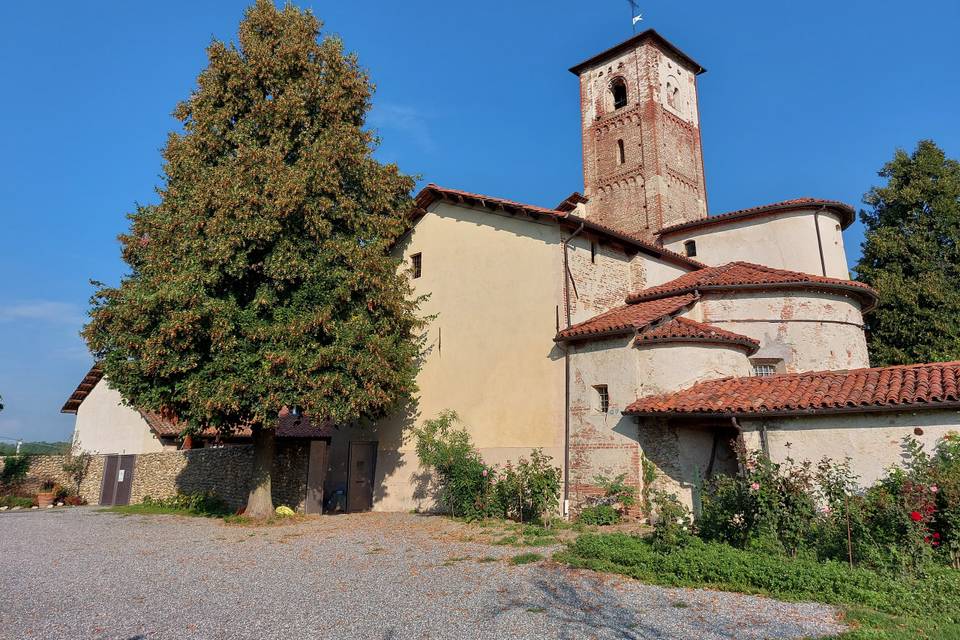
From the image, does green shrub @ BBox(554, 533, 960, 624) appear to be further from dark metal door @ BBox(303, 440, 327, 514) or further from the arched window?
the arched window

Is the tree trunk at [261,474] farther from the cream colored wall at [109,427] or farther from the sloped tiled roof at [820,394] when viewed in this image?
the cream colored wall at [109,427]

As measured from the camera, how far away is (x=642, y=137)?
29047mm

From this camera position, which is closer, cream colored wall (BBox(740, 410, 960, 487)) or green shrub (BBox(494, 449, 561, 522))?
cream colored wall (BBox(740, 410, 960, 487))

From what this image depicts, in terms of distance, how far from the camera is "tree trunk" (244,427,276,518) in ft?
55.7

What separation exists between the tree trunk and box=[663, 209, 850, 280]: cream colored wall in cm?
1894

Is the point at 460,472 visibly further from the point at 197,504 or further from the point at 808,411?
the point at 197,504

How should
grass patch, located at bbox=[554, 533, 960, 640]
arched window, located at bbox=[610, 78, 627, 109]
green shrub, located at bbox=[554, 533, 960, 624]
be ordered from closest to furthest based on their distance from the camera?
grass patch, located at bbox=[554, 533, 960, 640], green shrub, located at bbox=[554, 533, 960, 624], arched window, located at bbox=[610, 78, 627, 109]

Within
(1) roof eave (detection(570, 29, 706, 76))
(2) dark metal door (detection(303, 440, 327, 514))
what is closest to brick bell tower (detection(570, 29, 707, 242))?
(1) roof eave (detection(570, 29, 706, 76))

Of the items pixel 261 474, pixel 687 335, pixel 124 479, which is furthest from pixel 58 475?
pixel 687 335

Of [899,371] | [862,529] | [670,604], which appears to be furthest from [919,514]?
[899,371]

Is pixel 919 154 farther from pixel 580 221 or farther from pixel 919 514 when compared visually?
pixel 919 514

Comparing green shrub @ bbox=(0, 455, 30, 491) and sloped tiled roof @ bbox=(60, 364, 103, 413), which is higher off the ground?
sloped tiled roof @ bbox=(60, 364, 103, 413)

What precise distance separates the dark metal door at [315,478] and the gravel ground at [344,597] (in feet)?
20.5

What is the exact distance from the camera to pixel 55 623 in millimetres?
7324
